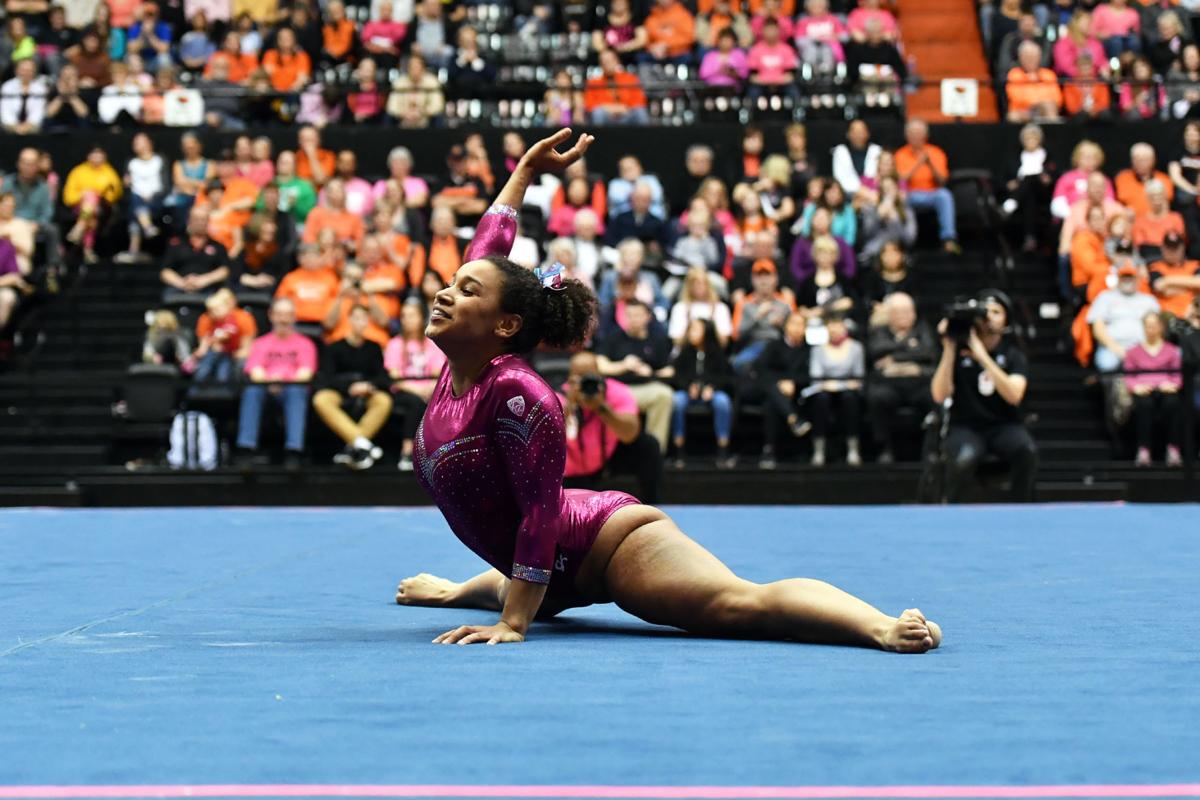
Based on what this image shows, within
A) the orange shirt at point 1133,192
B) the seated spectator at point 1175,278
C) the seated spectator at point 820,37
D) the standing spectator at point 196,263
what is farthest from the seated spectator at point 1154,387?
the standing spectator at point 196,263

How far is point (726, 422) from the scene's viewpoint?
12.2 meters

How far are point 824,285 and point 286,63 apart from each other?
19.9 ft

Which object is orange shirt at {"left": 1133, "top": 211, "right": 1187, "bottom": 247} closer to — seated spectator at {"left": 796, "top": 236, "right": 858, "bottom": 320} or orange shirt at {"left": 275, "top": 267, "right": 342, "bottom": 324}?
seated spectator at {"left": 796, "top": 236, "right": 858, "bottom": 320}

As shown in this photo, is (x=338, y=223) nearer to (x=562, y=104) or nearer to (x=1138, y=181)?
(x=562, y=104)

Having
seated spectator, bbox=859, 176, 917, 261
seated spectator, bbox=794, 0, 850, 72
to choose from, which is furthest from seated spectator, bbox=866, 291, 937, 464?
seated spectator, bbox=794, 0, 850, 72

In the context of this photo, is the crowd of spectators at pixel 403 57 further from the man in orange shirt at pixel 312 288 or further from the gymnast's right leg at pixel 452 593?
the gymnast's right leg at pixel 452 593

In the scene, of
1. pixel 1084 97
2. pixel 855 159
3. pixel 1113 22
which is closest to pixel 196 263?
pixel 855 159

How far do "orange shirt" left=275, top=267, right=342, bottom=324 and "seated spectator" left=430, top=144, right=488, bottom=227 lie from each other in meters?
1.28

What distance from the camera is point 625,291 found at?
12750mm

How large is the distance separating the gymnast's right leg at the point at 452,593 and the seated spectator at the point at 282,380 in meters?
6.75

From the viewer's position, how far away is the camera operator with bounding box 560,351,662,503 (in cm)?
929

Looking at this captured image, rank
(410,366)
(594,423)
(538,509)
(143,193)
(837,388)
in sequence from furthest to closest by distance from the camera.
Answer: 1. (143,193)
2. (410,366)
3. (837,388)
4. (594,423)
5. (538,509)

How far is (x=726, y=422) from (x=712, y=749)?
30.5 ft

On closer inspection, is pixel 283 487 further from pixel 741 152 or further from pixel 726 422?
pixel 741 152
